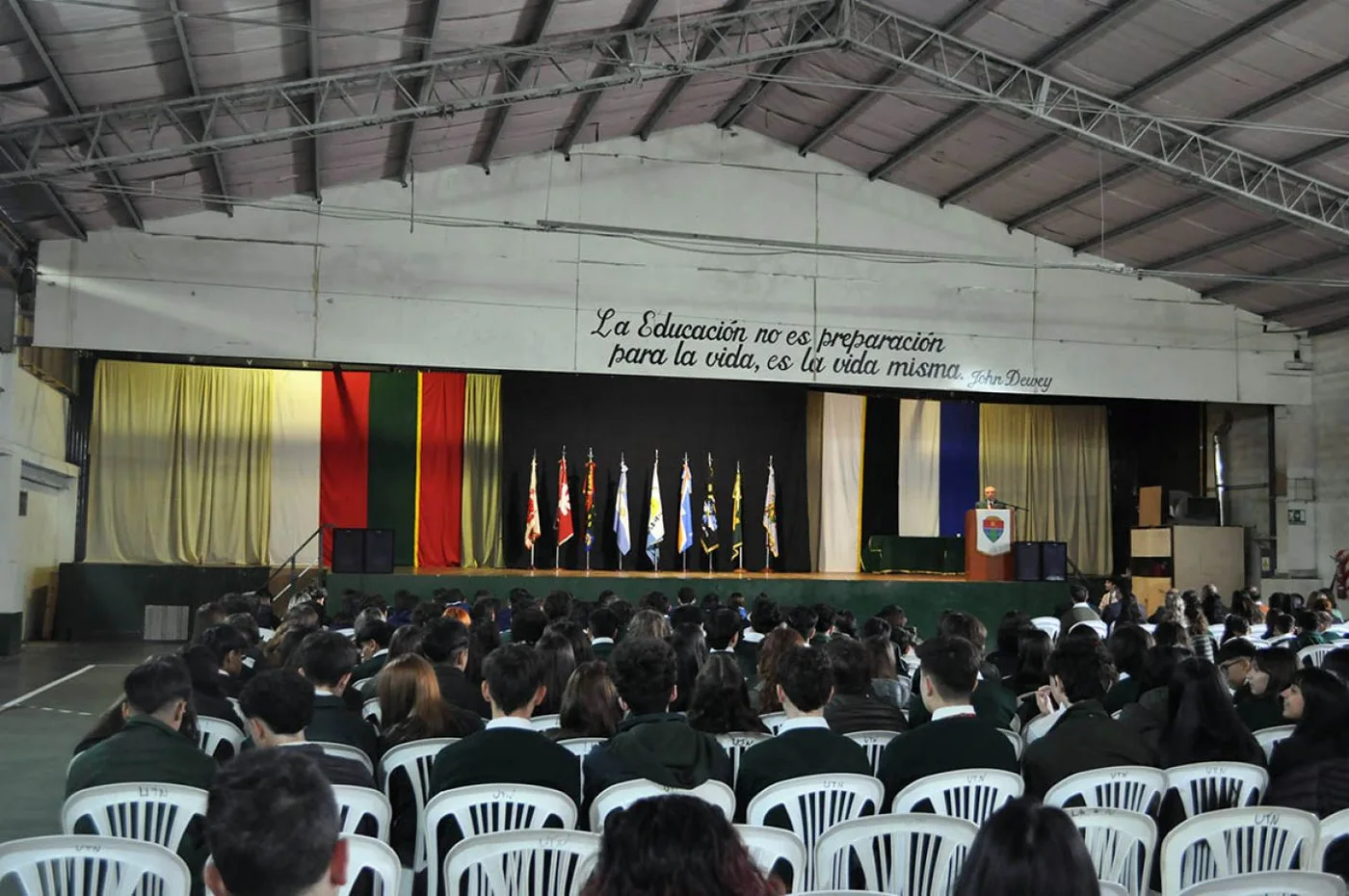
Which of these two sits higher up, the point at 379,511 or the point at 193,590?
the point at 379,511

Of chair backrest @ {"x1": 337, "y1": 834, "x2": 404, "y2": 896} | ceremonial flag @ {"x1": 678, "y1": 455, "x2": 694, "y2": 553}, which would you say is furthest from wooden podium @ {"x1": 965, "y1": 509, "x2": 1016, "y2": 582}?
chair backrest @ {"x1": 337, "y1": 834, "x2": 404, "y2": 896}

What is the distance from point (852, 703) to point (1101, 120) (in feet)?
34.5

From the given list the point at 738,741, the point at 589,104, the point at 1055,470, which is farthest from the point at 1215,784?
the point at 1055,470

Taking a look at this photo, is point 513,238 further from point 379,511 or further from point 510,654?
point 510,654

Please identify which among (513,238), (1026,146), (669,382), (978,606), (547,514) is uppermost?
(1026,146)

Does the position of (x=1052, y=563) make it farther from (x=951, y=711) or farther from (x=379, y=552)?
(x=951, y=711)

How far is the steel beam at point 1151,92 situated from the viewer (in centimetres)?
1116

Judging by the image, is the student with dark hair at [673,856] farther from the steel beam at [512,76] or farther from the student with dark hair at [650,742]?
the steel beam at [512,76]

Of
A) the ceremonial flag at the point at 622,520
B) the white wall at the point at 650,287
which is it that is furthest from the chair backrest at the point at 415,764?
the ceremonial flag at the point at 622,520

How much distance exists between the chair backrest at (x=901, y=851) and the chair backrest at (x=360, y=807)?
3.87 ft

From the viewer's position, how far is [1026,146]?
15.2 m

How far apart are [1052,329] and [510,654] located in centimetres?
1454

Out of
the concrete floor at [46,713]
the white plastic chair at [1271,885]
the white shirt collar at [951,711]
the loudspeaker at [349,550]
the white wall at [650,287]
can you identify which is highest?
the white wall at [650,287]

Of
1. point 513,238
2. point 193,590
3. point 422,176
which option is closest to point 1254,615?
point 513,238
